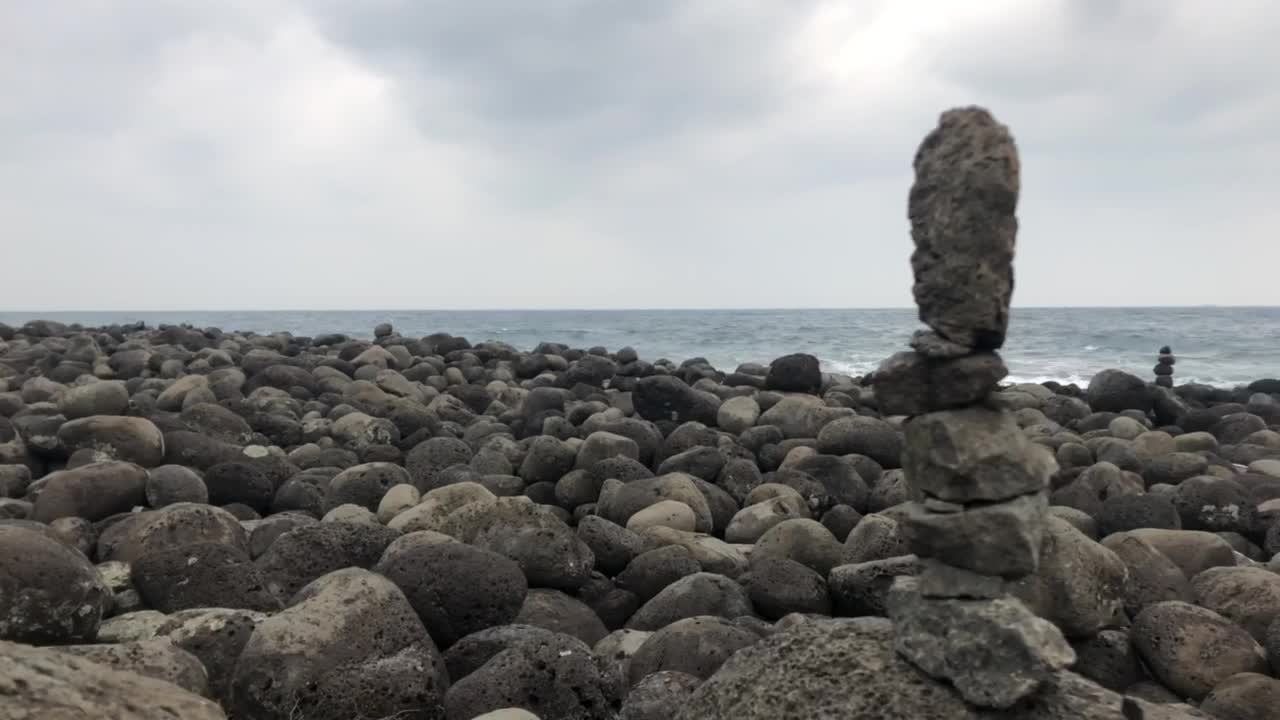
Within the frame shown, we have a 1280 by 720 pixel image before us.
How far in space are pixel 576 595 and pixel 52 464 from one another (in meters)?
6.42

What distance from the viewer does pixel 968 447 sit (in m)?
3.20

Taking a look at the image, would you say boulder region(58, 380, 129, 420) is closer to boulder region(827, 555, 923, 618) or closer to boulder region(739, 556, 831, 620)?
boulder region(739, 556, 831, 620)

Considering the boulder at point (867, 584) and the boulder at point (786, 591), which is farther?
the boulder at point (786, 591)

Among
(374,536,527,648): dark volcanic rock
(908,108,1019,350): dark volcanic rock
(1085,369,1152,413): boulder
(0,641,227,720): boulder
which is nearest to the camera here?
(0,641,227,720): boulder

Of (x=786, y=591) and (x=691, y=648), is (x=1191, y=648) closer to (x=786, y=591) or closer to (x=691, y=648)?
(x=786, y=591)

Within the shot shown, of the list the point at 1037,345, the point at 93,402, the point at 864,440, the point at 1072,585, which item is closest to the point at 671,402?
the point at 864,440

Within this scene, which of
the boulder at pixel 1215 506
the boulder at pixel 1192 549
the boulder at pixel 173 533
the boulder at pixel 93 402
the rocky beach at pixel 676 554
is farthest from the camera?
the boulder at pixel 93 402

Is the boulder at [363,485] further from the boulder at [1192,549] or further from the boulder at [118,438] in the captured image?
the boulder at [1192,549]

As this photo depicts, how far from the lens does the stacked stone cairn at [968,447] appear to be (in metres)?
3.06

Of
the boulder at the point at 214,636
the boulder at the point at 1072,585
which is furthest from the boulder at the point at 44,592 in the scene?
the boulder at the point at 1072,585

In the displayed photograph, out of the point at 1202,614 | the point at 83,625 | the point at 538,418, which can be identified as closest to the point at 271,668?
the point at 83,625

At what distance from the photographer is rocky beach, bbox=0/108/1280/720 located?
3.19 m

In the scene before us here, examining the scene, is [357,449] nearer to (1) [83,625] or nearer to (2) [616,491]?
(2) [616,491]

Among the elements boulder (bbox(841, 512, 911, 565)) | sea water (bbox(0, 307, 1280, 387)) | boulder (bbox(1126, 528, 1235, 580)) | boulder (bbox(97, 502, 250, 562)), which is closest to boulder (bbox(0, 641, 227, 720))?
boulder (bbox(97, 502, 250, 562))
